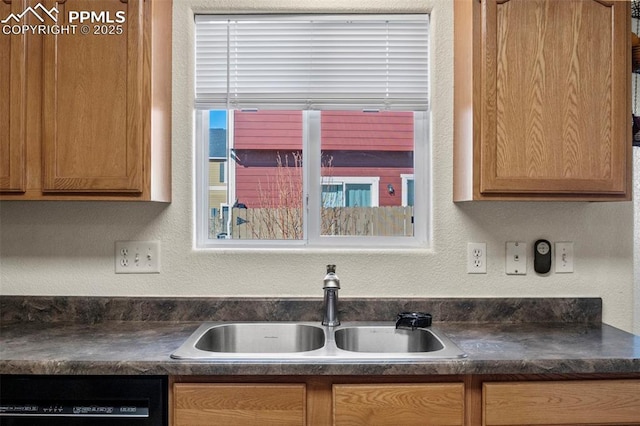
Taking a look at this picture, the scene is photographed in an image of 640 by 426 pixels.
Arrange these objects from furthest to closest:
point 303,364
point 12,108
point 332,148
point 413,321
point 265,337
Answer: point 332,148
point 265,337
point 413,321
point 12,108
point 303,364

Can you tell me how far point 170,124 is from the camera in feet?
6.29

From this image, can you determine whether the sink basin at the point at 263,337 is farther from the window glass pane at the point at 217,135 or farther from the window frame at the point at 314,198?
the window glass pane at the point at 217,135

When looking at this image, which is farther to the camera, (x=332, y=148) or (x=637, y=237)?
(x=332, y=148)

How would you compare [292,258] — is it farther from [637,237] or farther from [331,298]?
[637,237]

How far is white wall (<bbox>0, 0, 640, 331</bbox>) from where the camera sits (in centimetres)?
191

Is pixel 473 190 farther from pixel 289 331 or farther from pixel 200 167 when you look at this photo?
pixel 200 167

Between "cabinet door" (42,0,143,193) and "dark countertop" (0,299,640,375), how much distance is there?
529mm

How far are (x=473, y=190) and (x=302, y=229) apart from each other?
2.46ft

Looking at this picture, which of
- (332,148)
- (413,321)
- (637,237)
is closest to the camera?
(413,321)

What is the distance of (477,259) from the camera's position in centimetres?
190

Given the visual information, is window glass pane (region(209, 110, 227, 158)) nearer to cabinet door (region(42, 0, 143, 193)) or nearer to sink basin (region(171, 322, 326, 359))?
cabinet door (region(42, 0, 143, 193))

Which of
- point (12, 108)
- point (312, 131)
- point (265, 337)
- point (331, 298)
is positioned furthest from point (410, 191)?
point (12, 108)

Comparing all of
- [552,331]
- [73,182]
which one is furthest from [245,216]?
[552,331]

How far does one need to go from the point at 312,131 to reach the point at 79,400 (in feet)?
4.32
